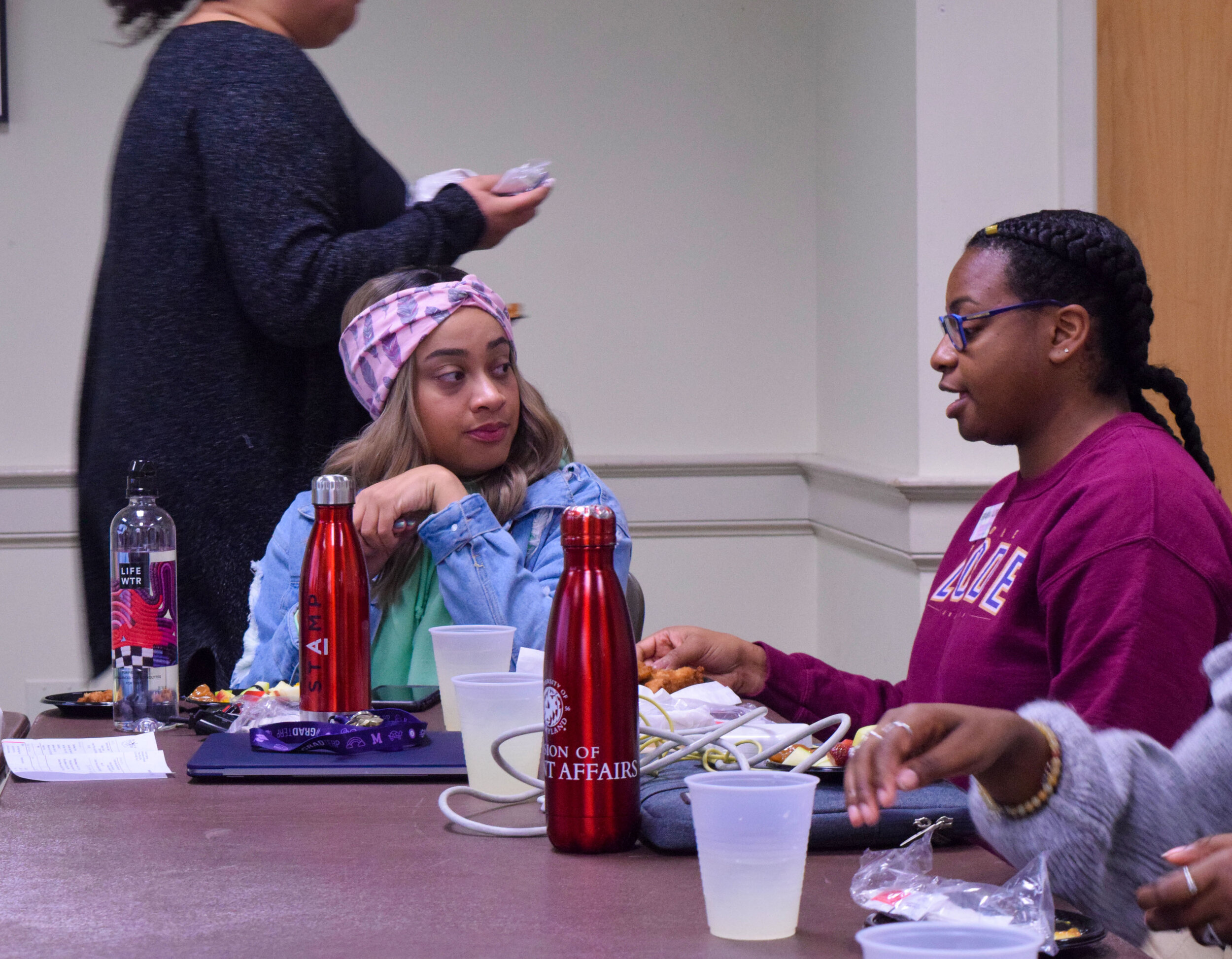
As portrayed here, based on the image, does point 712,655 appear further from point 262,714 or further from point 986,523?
point 262,714

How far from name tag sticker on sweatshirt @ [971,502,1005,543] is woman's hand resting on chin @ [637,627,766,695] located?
0.31m

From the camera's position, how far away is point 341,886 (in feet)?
2.87

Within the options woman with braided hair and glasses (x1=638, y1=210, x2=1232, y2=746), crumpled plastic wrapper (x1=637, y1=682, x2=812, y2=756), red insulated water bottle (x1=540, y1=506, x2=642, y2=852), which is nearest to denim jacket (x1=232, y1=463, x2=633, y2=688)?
woman with braided hair and glasses (x1=638, y1=210, x2=1232, y2=746)

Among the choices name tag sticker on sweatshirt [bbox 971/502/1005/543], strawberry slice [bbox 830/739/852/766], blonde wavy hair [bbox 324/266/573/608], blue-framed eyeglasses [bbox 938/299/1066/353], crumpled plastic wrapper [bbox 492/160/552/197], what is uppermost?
crumpled plastic wrapper [bbox 492/160/552/197]

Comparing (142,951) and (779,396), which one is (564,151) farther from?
(142,951)

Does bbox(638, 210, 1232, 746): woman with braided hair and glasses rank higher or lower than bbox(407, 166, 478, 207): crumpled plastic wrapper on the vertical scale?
lower

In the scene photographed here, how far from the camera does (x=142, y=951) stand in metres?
0.76

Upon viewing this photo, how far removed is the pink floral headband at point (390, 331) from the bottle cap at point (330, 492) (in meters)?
0.61

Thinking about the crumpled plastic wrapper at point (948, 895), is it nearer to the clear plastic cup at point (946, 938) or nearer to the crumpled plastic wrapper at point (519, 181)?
the clear plastic cup at point (946, 938)

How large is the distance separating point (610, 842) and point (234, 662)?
1144 millimetres

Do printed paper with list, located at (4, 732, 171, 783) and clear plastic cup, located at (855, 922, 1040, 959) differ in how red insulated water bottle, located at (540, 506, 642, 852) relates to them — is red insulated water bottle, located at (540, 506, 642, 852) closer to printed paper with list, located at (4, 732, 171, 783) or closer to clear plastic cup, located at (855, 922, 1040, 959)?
clear plastic cup, located at (855, 922, 1040, 959)

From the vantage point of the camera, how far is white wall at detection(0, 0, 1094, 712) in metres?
3.48

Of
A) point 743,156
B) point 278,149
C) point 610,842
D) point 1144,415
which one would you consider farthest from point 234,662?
point 743,156

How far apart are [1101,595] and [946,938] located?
78cm
